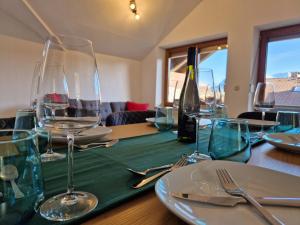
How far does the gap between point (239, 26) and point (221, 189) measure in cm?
342

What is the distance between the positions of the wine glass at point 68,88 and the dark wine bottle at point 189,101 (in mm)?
468

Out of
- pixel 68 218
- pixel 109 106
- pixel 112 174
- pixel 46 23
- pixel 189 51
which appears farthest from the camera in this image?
pixel 109 106

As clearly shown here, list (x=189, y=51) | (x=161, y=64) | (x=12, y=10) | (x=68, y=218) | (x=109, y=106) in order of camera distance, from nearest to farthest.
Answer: (x=68, y=218) < (x=189, y=51) < (x=12, y=10) < (x=109, y=106) < (x=161, y=64)

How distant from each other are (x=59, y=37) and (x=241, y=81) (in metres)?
3.24

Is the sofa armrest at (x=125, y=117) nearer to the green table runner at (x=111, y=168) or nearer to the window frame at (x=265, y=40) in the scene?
the green table runner at (x=111, y=168)

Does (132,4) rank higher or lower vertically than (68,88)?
higher

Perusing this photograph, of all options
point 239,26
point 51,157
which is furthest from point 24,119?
point 239,26

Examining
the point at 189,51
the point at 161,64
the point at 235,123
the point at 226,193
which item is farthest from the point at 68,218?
the point at 161,64

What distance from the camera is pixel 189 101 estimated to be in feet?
2.77

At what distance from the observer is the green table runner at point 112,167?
1.18 feet

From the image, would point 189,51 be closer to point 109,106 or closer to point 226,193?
point 226,193

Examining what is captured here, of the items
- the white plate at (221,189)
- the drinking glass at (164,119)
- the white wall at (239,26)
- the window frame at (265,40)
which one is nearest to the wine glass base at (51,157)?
the white plate at (221,189)

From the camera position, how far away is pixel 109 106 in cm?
427

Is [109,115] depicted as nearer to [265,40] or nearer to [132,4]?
[132,4]
